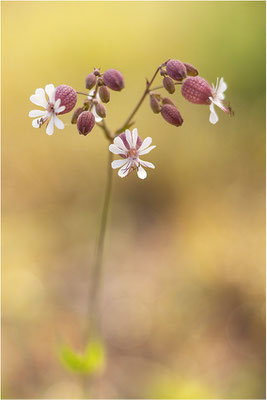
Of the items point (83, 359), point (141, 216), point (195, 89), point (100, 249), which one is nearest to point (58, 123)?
point (195, 89)

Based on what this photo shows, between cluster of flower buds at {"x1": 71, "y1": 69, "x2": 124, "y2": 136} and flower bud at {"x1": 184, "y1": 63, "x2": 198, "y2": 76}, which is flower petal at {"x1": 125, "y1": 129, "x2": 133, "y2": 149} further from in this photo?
flower bud at {"x1": 184, "y1": 63, "x2": 198, "y2": 76}

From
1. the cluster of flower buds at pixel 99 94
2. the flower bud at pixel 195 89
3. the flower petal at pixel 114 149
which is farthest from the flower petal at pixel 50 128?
the flower bud at pixel 195 89

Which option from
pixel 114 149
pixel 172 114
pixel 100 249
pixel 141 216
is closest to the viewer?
pixel 114 149

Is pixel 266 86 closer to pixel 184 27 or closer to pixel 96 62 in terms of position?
pixel 184 27

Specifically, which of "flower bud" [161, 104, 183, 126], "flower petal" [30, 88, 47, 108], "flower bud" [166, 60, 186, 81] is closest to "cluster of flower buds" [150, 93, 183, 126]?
"flower bud" [161, 104, 183, 126]

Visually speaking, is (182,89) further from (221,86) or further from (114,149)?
(114,149)

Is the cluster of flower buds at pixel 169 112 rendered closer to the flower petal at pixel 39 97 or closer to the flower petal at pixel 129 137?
the flower petal at pixel 129 137
